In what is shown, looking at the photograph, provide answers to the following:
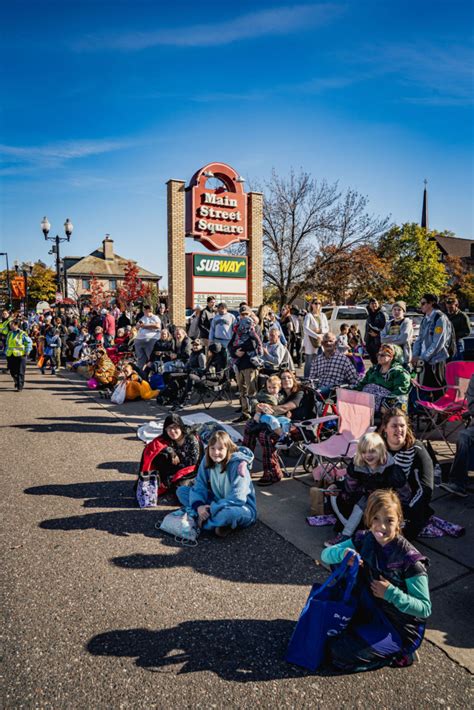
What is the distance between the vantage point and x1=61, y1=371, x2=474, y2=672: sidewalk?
2984mm

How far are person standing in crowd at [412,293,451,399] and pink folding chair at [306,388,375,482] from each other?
2.59 meters

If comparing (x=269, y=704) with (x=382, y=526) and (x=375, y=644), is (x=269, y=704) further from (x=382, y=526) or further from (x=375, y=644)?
(x=382, y=526)

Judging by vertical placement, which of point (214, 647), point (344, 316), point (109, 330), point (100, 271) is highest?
point (100, 271)

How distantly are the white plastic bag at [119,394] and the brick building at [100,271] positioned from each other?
54.1m

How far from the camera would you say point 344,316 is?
1988 centimetres

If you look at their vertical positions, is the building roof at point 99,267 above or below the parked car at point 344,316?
above

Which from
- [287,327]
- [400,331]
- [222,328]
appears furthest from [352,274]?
[400,331]

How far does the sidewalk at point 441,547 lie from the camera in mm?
2984

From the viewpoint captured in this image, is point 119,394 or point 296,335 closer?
point 119,394

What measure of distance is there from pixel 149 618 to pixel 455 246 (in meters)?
87.5

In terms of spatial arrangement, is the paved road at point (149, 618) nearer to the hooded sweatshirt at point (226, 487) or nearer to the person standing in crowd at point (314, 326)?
the hooded sweatshirt at point (226, 487)

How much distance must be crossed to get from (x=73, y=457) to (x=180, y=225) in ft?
35.1

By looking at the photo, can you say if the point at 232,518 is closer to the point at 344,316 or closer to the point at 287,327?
the point at 287,327

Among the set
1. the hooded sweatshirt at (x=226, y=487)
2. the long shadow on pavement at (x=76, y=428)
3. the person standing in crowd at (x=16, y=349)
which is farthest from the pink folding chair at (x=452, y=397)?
the person standing in crowd at (x=16, y=349)
